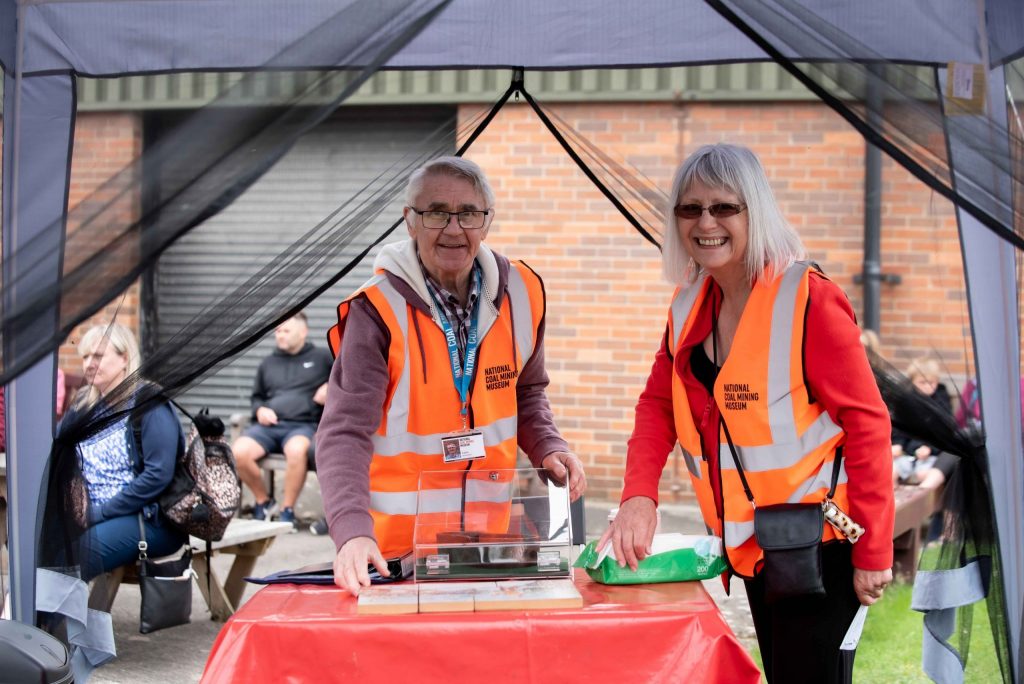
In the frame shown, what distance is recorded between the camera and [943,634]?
3596 millimetres

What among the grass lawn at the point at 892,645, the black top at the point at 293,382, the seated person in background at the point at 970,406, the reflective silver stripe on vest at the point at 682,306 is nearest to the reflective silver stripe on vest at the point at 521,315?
the reflective silver stripe on vest at the point at 682,306

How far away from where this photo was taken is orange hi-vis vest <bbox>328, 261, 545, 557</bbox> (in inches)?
111

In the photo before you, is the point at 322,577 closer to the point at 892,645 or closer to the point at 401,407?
the point at 401,407

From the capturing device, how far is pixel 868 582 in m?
2.58

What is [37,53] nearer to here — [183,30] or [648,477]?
[183,30]

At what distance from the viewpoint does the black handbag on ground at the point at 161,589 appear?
16.7 feet

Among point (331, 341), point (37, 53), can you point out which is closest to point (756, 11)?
point (331, 341)

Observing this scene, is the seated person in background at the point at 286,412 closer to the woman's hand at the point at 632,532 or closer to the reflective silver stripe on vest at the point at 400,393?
the reflective silver stripe on vest at the point at 400,393

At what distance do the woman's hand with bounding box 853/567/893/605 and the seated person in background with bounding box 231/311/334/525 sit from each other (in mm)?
5459

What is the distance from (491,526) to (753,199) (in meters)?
0.97

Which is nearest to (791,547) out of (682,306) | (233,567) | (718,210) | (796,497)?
(796,497)

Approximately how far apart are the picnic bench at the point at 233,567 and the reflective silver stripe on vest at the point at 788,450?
332 cm

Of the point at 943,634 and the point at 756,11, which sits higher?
the point at 756,11

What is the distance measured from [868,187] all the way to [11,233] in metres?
5.44
